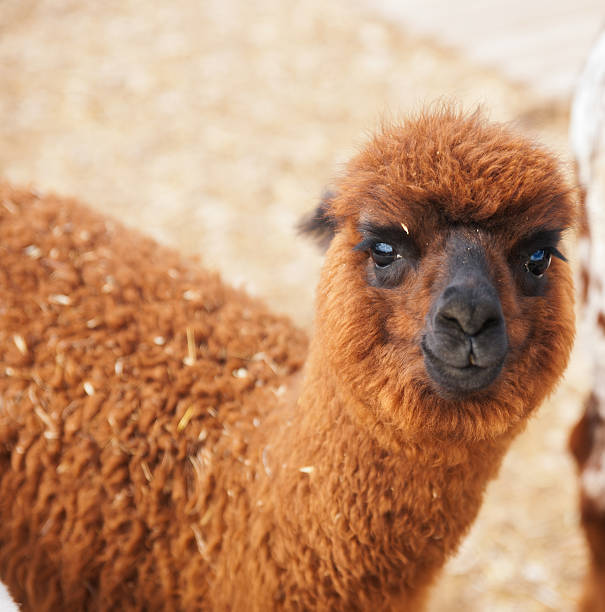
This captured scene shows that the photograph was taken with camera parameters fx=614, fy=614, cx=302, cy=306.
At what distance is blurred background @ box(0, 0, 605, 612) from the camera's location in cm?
528

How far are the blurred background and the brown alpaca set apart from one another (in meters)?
2.20

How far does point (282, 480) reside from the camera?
2070mm

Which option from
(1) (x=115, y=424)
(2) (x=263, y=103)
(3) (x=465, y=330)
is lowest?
(1) (x=115, y=424)

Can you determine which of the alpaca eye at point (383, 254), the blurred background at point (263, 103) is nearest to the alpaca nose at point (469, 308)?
the alpaca eye at point (383, 254)

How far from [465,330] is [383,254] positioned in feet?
1.16

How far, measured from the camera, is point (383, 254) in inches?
71.5

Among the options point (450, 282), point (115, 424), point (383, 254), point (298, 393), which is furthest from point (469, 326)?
point (115, 424)

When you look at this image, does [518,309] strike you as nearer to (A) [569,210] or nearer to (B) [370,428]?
(A) [569,210]

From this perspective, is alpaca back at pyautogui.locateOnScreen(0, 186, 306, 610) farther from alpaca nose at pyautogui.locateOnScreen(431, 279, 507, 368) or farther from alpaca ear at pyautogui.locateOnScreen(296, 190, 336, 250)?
alpaca nose at pyautogui.locateOnScreen(431, 279, 507, 368)

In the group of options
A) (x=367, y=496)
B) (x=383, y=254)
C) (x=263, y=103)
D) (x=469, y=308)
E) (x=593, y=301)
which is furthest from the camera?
(x=263, y=103)

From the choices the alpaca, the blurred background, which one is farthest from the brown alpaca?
the blurred background

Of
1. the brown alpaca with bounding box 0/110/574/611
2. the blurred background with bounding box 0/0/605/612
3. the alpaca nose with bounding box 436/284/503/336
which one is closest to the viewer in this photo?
the alpaca nose with bounding box 436/284/503/336

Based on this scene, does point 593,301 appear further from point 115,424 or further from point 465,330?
point 115,424

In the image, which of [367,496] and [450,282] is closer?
[450,282]
